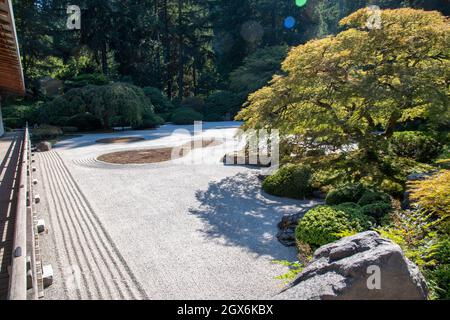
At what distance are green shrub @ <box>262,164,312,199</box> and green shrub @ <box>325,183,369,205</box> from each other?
140cm

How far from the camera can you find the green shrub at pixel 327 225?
4723 millimetres

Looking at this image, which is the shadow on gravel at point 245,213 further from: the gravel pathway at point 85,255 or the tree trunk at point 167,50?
the tree trunk at point 167,50

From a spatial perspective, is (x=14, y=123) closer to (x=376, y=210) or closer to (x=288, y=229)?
(x=288, y=229)

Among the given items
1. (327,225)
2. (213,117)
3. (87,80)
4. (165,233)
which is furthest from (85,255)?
(213,117)

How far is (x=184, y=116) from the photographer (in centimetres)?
2948

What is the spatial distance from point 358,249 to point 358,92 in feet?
16.7

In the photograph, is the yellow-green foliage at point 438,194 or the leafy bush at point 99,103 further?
the leafy bush at point 99,103

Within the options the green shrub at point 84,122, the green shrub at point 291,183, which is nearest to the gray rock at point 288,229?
the green shrub at point 291,183

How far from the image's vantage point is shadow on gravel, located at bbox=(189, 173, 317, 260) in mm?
5504

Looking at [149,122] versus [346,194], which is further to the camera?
[149,122]

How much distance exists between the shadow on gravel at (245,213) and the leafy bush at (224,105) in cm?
2404

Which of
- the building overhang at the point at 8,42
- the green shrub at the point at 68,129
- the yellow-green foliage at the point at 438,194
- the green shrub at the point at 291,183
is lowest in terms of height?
the green shrub at the point at 291,183

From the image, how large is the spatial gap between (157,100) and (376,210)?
28896mm
